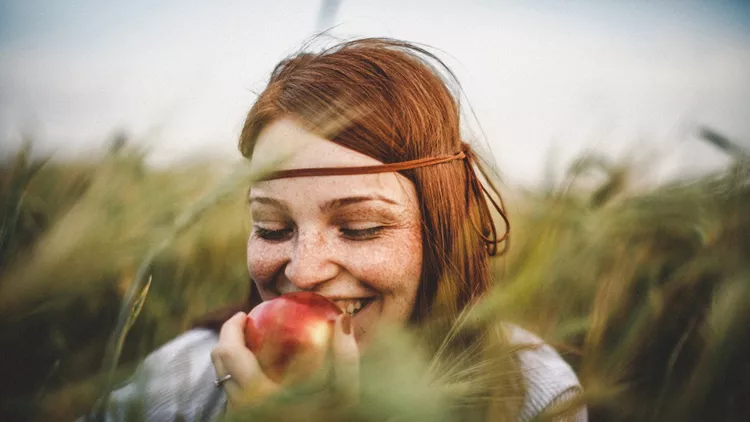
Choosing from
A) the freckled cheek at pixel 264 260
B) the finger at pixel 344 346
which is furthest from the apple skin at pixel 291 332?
the freckled cheek at pixel 264 260

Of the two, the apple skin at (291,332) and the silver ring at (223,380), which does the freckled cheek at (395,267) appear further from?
the silver ring at (223,380)

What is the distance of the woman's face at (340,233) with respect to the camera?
42.7 inches

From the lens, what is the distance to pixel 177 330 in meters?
1.37

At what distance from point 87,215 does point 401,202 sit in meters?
0.76

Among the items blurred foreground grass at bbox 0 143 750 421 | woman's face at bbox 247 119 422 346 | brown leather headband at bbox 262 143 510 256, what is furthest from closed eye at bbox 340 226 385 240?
blurred foreground grass at bbox 0 143 750 421

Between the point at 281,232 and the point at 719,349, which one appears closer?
the point at 719,349

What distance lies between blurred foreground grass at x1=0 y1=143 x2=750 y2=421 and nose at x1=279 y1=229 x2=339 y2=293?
14 centimetres

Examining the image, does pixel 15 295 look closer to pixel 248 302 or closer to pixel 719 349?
pixel 719 349

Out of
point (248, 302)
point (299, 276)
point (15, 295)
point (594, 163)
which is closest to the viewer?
point (15, 295)

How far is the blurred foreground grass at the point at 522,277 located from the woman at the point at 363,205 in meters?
0.15

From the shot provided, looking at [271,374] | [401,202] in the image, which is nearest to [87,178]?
[271,374]

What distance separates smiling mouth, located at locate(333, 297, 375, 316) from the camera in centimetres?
115

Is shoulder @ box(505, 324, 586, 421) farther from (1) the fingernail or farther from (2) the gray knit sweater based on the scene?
(1) the fingernail

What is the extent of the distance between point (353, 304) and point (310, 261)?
159 mm
